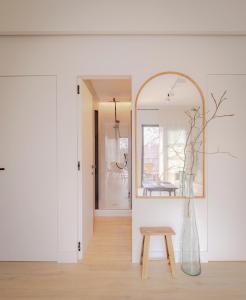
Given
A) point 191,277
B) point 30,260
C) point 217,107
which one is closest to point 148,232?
point 191,277

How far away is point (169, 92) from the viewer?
2281mm

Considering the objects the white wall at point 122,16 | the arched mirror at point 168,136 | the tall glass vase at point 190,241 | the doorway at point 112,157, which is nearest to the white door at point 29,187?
the white wall at point 122,16

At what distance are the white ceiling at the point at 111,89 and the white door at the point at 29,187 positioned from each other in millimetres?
1057

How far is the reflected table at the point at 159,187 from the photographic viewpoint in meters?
2.27

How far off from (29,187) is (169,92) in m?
1.80

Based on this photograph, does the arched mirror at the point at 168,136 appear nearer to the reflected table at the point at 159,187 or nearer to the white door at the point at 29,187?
the reflected table at the point at 159,187

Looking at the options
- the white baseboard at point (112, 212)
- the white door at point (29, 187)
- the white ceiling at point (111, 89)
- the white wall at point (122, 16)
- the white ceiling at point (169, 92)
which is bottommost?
the white baseboard at point (112, 212)

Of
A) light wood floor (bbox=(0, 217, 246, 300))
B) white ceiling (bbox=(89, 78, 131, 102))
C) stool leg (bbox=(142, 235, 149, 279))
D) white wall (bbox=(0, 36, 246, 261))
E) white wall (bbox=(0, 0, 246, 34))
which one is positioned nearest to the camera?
light wood floor (bbox=(0, 217, 246, 300))

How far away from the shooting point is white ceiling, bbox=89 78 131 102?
292 cm

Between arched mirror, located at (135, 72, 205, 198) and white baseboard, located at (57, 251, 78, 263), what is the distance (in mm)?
929

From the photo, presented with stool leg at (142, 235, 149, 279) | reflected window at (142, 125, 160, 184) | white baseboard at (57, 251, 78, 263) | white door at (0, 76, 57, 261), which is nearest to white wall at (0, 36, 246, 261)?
white baseboard at (57, 251, 78, 263)

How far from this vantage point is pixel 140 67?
2.22 m

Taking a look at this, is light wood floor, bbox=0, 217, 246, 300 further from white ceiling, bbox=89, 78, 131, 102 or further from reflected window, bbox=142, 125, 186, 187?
white ceiling, bbox=89, 78, 131, 102

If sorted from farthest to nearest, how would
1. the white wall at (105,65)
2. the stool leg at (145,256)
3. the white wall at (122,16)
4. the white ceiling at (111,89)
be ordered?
the white ceiling at (111,89) < the white wall at (105,65) < the white wall at (122,16) < the stool leg at (145,256)
